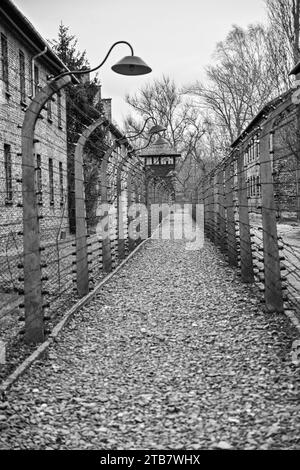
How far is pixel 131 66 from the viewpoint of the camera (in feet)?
23.1

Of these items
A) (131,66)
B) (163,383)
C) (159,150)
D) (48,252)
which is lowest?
(163,383)

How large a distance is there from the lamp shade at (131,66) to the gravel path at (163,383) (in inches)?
121

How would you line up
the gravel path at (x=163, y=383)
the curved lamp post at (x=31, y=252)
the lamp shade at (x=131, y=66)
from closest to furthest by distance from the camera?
the gravel path at (x=163, y=383)
the curved lamp post at (x=31, y=252)
the lamp shade at (x=131, y=66)

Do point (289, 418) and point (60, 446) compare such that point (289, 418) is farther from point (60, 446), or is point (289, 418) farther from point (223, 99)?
point (223, 99)

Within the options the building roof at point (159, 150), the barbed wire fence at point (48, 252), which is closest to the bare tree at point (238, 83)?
the building roof at point (159, 150)

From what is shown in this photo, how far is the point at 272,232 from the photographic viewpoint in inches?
266

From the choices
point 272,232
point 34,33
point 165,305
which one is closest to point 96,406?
point 272,232

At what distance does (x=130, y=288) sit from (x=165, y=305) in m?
1.71

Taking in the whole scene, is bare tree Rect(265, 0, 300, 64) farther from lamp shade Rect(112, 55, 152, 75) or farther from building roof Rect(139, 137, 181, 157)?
building roof Rect(139, 137, 181, 157)

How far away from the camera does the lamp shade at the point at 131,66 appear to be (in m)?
6.84

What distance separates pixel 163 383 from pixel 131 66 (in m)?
3.93

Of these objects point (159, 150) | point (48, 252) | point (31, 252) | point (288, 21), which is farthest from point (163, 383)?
point (159, 150)

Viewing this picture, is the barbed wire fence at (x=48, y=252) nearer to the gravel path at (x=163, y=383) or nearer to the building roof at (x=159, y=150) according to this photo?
the gravel path at (x=163, y=383)

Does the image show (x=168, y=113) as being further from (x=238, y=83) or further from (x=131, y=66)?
(x=131, y=66)
